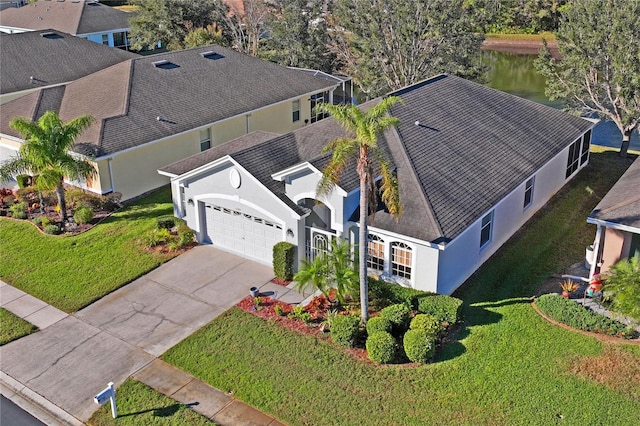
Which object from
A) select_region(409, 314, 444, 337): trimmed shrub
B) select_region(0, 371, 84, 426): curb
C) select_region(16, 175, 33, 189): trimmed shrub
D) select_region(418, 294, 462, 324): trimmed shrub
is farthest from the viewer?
select_region(16, 175, 33, 189): trimmed shrub

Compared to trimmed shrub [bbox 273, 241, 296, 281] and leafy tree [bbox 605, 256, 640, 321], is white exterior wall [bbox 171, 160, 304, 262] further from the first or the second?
leafy tree [bbox 605, 256, 640, 321]

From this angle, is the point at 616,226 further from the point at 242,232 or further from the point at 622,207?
the point at 242,232

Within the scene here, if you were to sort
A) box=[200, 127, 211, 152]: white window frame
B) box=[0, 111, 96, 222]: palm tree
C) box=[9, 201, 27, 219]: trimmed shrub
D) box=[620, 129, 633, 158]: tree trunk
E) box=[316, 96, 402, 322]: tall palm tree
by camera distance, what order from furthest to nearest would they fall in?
box=[620, 129, 633, 158]: tree trunk → box=[200, 127, 211, 152]: white window frame → box=[9, 201, 27, 219]: trimmed shrub → box=[0, 111, 96, 222]: palm tree → box=[316, 96, 402, 322]: tall palm tree

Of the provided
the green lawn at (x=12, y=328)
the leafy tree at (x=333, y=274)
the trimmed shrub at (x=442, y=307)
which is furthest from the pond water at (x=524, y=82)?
the green lawn at (x=12, y=328)

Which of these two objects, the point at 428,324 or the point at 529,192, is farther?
the point at 529,192

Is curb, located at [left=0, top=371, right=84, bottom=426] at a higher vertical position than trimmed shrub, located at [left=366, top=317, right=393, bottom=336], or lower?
lower

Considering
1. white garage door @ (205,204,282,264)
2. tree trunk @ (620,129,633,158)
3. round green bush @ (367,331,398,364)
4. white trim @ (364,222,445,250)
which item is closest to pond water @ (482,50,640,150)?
tree trunk @ (620,129,633,158)

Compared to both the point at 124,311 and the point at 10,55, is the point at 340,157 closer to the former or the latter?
the point at 124,311

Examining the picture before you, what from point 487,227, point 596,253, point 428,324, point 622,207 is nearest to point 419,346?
point 428,324
